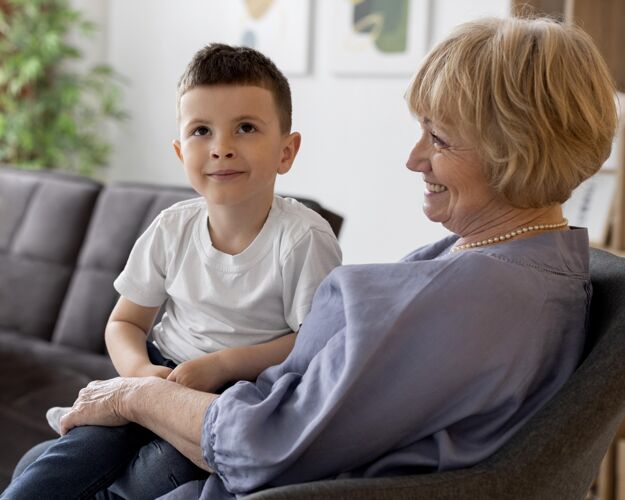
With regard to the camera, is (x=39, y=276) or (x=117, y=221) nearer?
(x=117, y=221)

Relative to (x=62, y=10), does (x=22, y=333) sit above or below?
below

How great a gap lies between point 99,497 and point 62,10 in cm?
380

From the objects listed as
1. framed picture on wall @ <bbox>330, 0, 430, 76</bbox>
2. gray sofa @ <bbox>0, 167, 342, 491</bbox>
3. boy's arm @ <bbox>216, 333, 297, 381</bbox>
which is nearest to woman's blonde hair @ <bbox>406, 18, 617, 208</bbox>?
boy's arm @ <bbox>216, 333, 297, 381</bbox>

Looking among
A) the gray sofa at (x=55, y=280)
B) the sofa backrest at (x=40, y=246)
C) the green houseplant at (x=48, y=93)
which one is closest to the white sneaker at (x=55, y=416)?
the gray sofa at (x=55, y=280)

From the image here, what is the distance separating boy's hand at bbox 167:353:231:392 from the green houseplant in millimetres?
3417

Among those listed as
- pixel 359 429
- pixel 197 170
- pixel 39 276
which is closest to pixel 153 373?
pixel 197 170

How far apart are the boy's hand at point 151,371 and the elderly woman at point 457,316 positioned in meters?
0.11

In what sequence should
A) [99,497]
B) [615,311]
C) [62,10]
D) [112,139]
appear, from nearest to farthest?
[615,311]
[99,497]
[62,10]
[112,139]

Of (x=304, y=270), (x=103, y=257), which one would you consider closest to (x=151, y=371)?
(x=304, y=270)

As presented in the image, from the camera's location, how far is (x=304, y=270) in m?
1.57

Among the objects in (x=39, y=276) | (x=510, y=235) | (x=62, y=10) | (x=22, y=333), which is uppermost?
(x=62, y=10)

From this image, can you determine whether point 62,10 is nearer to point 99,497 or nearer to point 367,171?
point 367,171

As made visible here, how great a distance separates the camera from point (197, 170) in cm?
160

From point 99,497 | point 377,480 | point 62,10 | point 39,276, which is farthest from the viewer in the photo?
point 62,10
